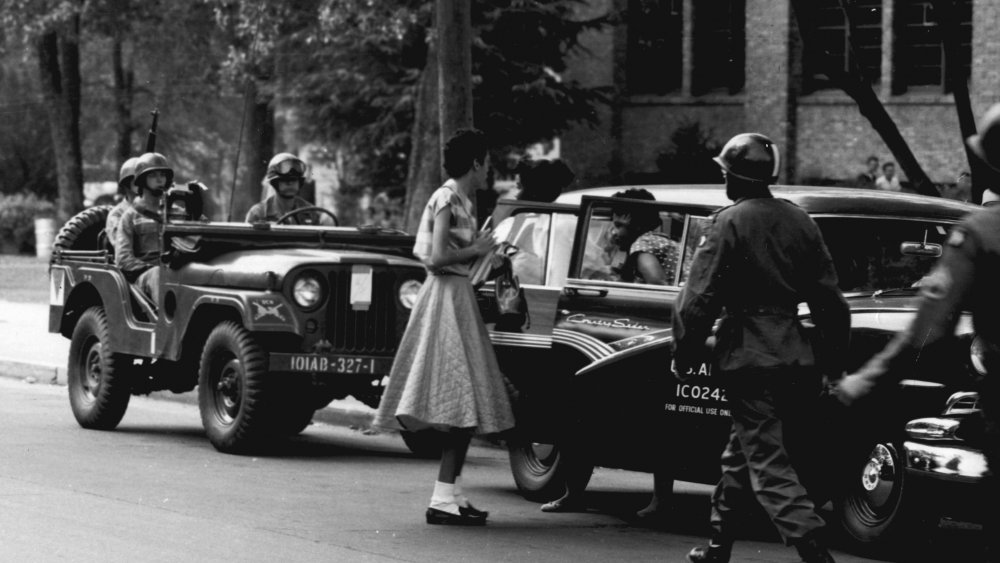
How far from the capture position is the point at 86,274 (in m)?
12.7

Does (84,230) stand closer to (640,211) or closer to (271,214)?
(271,214)

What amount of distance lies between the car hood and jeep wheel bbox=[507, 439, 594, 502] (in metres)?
1.84

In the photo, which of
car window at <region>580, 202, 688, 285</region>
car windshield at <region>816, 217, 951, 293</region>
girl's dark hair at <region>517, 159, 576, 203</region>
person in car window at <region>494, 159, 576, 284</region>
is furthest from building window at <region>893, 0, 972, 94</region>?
car windshield at <region>816, 217, 951, 293</region>

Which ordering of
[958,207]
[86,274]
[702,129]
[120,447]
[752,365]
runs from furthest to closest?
[702,129]
[86,274]
[120,447]
[958,207]
[752,365]

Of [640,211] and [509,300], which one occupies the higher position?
[640,211]

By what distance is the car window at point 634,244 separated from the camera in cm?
870

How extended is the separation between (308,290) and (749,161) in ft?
15.3

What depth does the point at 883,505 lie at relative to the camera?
7.80 m

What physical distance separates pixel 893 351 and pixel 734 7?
28681 mm

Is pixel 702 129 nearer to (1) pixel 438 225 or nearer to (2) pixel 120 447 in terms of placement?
(2) pixel 120 447

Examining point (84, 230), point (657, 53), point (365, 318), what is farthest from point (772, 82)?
point (365, 318)

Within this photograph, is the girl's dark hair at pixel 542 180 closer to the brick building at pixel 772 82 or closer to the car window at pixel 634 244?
the car window at pixel 634 244

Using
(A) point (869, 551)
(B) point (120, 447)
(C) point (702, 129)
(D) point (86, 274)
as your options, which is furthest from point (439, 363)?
(C) point (702, 129)

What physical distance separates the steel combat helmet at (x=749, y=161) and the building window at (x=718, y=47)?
26.6m
